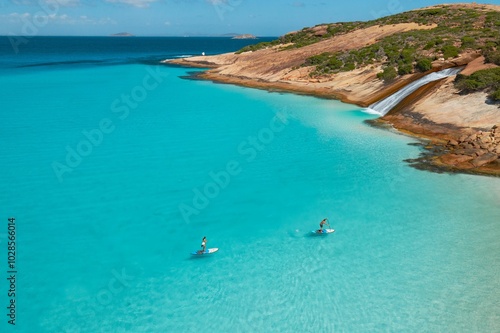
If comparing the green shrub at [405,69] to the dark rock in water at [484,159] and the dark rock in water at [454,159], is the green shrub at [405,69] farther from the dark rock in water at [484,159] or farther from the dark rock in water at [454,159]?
the dark rock in water at [484,159]

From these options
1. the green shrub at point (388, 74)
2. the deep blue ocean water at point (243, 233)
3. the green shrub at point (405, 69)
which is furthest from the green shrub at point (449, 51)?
the deep blue ocean water at point (243, 233)

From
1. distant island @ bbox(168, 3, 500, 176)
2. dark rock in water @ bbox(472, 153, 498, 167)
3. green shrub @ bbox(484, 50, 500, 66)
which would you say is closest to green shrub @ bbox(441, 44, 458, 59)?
distant island @ bbox(168, 3, 500, 176)

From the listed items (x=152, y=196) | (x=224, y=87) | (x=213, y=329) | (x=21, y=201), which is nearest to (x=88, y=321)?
(x=213, y=329)

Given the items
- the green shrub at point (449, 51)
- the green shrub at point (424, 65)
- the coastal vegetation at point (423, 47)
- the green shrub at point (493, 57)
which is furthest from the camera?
the green shrub at point (449, 51)

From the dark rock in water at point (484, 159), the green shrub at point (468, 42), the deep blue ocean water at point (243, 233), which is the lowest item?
the deep blue ocean water at point (243, 233)

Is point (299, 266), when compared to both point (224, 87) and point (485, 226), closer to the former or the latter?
point (485, 226)

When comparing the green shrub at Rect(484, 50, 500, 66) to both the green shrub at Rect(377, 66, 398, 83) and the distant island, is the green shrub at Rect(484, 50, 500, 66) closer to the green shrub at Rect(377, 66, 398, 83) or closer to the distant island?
the distant island
